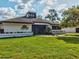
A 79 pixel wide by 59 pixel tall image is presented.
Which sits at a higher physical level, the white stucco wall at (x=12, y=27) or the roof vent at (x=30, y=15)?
the roof vent at (x=30, y=15)

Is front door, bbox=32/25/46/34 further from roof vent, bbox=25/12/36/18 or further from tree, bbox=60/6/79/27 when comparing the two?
tree, bbox=60/6/79/27

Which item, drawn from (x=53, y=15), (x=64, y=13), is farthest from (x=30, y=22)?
(x=53, y=15)

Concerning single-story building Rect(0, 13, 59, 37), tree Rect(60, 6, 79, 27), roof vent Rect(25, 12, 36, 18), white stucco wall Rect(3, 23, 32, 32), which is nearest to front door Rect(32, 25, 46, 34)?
single-story building Rect(0, 13, 59, 37)

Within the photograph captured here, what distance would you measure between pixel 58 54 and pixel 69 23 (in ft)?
62.0

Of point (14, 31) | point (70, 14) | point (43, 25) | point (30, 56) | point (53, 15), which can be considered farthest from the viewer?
point (53, 15)

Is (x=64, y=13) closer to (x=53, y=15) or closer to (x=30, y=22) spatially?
(x=30, y=22)

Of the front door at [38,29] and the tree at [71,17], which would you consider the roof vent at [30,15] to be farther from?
the tree at [71,17]

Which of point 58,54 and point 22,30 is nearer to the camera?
point 58,54

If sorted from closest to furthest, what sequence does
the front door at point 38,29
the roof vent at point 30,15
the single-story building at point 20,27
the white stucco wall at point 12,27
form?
the single-story building at point 20,27
the white stucco wall at point 12,27
the front door at point 38,29
the roof vent at point 30,15

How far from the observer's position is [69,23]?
34625 millimetres

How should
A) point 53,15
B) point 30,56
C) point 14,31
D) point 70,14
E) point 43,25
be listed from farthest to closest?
point 53,15, point 43,25, point 14,31, point 70,14, point 30,56

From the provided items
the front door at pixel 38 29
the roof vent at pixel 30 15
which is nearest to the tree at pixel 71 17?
the front door at pixel 38 29

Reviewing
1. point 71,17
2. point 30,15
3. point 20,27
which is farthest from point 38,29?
point 71,17

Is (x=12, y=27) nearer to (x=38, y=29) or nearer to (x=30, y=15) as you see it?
(x=38, y=29)
